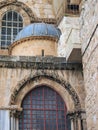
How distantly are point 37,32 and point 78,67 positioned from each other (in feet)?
11.3

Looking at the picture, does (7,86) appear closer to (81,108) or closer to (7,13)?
(81,108)

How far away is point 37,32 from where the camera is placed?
64.3 feet

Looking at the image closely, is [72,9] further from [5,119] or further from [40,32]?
[5,119]

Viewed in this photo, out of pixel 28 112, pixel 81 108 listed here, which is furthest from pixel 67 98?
pixel 28 112

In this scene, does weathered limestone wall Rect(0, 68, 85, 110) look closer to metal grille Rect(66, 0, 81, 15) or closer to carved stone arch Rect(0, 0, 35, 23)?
metal grille Rect(66, 0, 81, 15)

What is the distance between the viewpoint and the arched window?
78.0 feet

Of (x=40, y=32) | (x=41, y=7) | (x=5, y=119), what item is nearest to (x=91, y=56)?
(x=5, y=119)

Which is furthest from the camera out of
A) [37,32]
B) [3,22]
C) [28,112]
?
[3,22]

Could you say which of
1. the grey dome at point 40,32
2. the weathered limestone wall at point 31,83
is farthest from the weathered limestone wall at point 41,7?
the weathered limestone wall at point 31,83

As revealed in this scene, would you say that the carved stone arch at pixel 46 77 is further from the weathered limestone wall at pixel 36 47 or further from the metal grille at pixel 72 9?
the metal grille at pixel 72 9

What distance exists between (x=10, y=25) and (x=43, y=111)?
8.97 m

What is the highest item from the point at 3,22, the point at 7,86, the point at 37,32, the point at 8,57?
the point at 3,22

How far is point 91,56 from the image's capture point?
13938 mm

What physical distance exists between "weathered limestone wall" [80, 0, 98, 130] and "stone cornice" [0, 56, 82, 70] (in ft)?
7.69
